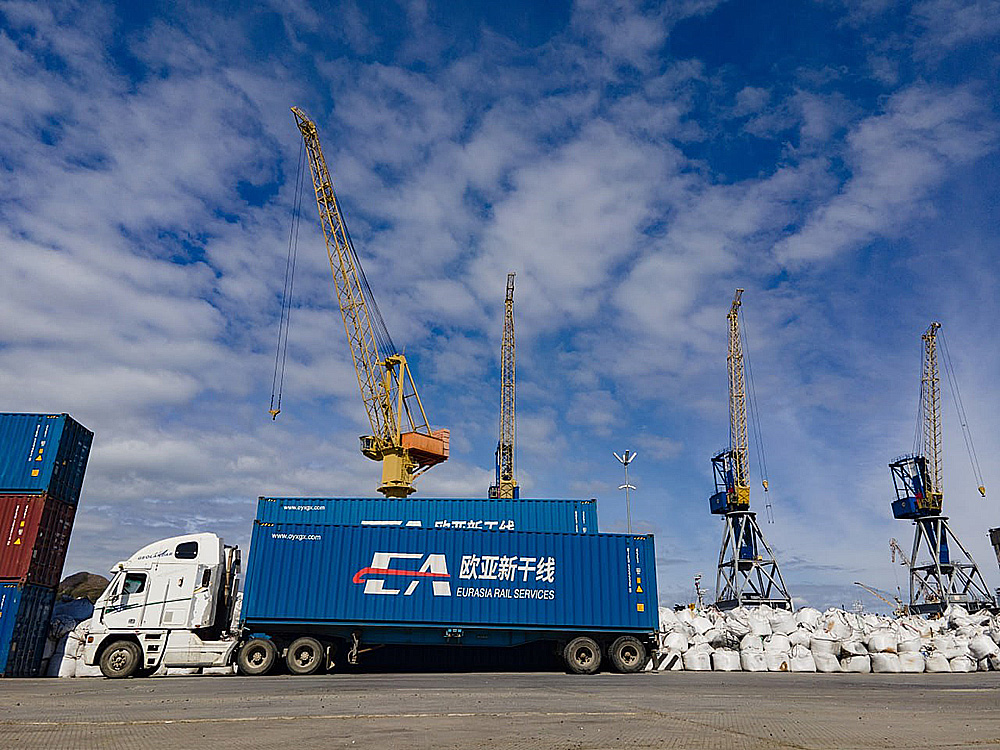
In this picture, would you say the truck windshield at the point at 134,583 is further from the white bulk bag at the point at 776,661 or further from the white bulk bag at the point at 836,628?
the white bulk bag at the point at 836,628

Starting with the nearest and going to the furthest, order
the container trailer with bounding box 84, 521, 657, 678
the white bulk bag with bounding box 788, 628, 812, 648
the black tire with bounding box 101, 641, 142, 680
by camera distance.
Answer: the black tire with bounding box 101, 641, 142, 680, the container trailer with bounding box 84, 521, 657, 678, the white bulk bag with bounding box 788, 628, 812, 648

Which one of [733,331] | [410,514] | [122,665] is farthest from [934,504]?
[122,665]

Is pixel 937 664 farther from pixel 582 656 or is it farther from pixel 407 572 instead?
pixel 407 572

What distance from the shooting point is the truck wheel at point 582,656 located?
66.1 ft

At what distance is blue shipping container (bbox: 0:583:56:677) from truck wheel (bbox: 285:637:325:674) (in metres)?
8.11

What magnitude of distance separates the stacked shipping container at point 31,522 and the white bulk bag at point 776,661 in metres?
23.2

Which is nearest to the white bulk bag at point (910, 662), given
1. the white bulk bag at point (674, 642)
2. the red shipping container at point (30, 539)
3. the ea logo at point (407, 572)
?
the white bulk bag at point (674, 642)

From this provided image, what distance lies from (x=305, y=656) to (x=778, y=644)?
15.8 m

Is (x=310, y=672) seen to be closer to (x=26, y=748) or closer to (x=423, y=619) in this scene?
(x=423, y=619)

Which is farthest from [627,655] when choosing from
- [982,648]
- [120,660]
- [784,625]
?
[120,660]

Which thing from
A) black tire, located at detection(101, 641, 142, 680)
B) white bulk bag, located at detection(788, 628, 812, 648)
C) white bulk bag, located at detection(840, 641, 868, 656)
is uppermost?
white bulk bag, located at detection(788, 628, 812, 648)

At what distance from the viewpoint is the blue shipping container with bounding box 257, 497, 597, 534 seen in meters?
25.6

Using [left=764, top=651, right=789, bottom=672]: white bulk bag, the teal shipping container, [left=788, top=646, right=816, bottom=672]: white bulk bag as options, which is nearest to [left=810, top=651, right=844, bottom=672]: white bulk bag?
[left=788, top=646, right=816, bottom=672]: white bulk bag

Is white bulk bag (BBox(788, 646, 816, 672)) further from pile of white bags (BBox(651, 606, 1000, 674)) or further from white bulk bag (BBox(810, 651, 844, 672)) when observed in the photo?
white bulk bag (BBox(810, 651, 844, 672))
